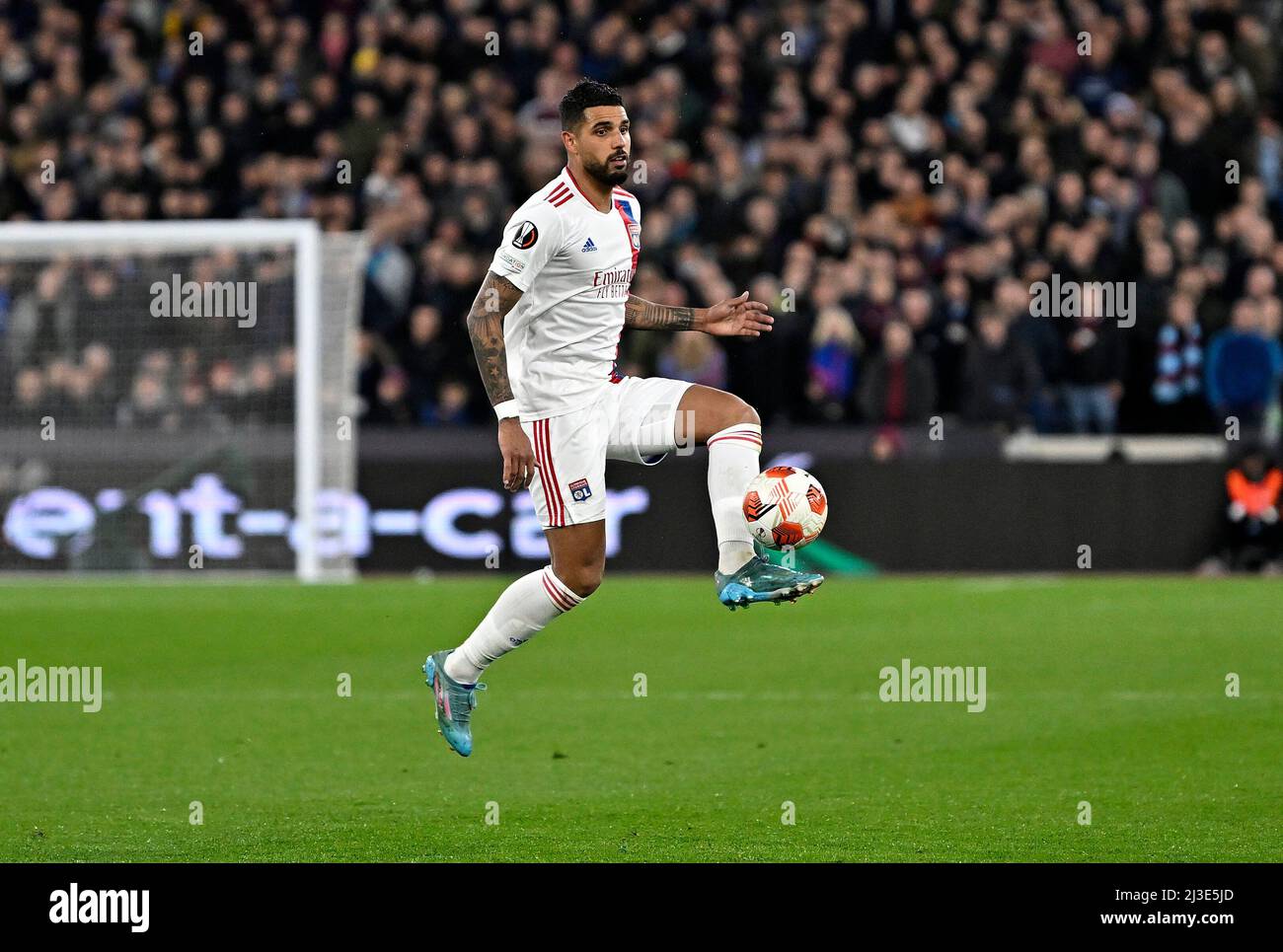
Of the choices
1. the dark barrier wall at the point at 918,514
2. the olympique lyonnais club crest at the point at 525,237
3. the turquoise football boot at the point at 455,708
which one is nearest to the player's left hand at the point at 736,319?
the olympique lyonnais club crest at the point at 525,237

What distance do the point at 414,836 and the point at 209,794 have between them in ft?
4.27

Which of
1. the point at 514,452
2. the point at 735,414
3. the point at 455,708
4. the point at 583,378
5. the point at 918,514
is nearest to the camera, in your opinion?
the point at 514,452

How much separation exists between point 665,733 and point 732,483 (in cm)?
246

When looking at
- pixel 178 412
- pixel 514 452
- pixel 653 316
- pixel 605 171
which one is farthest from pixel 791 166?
pixel 514 452

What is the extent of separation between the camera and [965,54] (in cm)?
2006

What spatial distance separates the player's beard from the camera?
24.1ft

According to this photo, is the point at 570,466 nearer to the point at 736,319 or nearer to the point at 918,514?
the point at 736,319

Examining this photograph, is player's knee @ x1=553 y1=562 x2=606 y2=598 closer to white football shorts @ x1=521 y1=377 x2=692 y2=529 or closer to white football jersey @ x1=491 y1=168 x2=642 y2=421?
white football shorts @ x1=521 y1=377 x2=692 y2=529

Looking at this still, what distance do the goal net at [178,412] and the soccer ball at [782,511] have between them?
9736 mm

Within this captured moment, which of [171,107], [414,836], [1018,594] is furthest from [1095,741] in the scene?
[171,107]

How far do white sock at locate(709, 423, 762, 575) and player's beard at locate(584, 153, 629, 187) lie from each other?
0.97m

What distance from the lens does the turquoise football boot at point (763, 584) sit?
7062 mm

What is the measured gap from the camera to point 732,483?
751 cm
